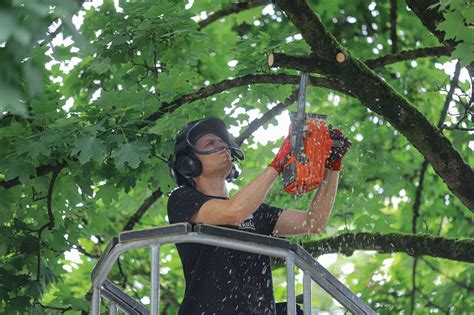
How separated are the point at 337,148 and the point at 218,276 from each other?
0.84m

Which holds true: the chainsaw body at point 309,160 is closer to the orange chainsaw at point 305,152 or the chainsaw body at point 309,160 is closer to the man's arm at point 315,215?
the orange chainsaw at point 305,152

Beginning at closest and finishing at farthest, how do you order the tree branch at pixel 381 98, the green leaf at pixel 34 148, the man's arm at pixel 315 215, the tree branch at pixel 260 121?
the man's arm at pixel 315 215
the tree branch at pixel 381 98
the green leaf at pixel 34 148
the tree branch at pixel 260 121

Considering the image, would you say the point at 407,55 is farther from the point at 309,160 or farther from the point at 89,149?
the point at 309,160

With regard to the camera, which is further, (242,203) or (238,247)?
(242,203)

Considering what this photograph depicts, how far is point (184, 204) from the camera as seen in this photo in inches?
213

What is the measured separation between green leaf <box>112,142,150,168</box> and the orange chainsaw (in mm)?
1526

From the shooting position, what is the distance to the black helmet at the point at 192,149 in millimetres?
5660

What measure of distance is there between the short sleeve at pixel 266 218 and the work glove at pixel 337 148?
346mm

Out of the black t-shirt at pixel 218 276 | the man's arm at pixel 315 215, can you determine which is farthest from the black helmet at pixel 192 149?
the man's arm at pixel 315 215

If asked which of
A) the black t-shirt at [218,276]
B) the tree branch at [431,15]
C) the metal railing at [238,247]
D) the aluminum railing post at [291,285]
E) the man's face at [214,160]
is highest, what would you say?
the tree branch at [431,15]

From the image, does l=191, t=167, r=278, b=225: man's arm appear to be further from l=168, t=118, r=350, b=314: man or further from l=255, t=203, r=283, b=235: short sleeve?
l=255, t=203, r=283, b=235: short sleeve

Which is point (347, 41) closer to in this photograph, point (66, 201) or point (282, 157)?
point (66, 201)

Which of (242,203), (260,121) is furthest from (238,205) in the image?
(260,121)

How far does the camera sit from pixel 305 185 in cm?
536
